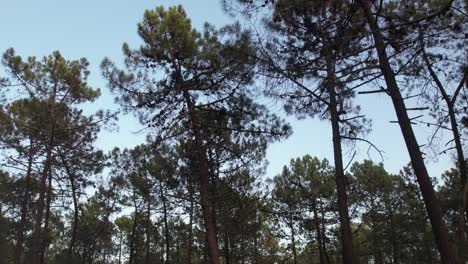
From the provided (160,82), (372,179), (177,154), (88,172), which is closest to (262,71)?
(160,82)

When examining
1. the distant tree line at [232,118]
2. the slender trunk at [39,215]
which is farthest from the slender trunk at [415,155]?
the slender trunk at [39,215]

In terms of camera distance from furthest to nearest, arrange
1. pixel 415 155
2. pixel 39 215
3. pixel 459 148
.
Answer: pixel 39 215 → pixel 459 148 → pixel 415 155

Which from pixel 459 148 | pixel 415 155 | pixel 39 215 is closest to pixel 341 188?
pixel 459 148

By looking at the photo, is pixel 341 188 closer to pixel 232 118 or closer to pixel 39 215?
pixel 232 118

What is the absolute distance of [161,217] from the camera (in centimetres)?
2231

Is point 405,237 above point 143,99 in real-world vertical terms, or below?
below

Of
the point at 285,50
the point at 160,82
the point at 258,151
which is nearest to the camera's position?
the point at 285,50

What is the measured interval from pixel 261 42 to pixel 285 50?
458mm

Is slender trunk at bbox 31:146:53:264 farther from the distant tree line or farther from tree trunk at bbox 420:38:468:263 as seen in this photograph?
tree trunk at bbox 420:38:468:263

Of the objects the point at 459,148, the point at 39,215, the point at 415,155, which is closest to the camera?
the point at 415,155

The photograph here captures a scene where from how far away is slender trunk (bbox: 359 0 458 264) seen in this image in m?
5.33

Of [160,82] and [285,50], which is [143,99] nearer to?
[160,82]

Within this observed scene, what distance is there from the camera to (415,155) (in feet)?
19.0

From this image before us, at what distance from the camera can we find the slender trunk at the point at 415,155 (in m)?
5.33
